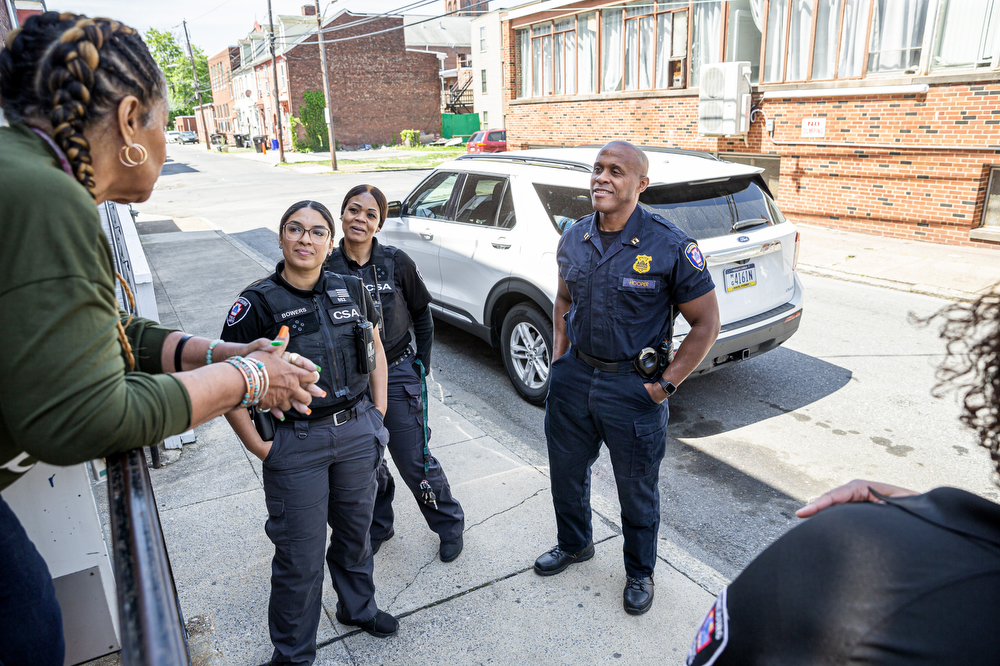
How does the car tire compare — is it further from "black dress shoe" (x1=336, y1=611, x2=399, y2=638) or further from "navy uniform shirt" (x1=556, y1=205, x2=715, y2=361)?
"black dress shoe" (x1=336, y1=611, x2=399, y2=638)

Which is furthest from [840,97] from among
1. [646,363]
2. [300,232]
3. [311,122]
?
[311,122]

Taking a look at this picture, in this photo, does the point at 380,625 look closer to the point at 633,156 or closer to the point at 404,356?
the point at 404,356

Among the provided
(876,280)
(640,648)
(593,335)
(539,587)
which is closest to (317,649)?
(539,587)

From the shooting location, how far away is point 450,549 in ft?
11.1

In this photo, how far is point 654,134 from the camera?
16.7 metres

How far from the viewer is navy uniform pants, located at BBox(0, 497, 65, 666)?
152 cm

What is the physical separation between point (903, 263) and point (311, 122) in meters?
45.9

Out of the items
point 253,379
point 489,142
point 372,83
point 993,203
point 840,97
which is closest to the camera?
point 253,379

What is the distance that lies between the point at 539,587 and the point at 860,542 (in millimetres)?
2352

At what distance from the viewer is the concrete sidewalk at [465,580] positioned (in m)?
2.80

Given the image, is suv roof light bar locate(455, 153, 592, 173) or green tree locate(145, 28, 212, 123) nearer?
suv roof light bar locate(455, 153, 592, 173)

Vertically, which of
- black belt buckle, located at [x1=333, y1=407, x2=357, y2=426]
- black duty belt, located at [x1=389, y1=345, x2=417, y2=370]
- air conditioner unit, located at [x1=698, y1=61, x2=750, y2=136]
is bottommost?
black duty belt, located at [x1=389, y1=345, x2=417, y2=370]

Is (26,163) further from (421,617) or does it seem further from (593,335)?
(421,617)

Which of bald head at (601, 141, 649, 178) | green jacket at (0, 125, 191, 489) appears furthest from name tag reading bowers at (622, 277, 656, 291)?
green jacket at (0, 125, 191, 489)
